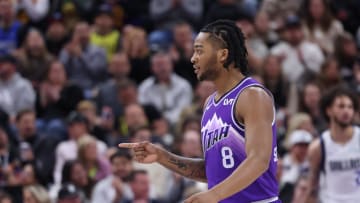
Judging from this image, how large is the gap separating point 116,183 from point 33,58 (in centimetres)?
342

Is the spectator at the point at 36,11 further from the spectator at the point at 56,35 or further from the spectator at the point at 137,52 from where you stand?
the spectator at the point at 137,52

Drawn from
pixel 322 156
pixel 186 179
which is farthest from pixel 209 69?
pixel 186 179

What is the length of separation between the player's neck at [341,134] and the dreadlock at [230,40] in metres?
3.44

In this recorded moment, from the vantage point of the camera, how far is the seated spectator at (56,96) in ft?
42.0

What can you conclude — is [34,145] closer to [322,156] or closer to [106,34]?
[106,34]

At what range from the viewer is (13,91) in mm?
12922

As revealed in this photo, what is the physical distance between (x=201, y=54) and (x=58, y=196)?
15.7ft

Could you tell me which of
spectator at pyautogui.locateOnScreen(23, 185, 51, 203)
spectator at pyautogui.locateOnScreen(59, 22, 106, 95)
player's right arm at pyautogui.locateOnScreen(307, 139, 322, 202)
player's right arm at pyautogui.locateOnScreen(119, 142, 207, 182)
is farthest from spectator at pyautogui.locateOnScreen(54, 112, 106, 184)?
player's right arm at pyautogui.locateOnScreen(119, 142, 207, 182)

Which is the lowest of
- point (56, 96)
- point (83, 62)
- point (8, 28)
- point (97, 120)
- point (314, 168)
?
point (314, 168)

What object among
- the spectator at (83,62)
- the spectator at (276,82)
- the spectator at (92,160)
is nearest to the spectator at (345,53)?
the spectator at (276,82)

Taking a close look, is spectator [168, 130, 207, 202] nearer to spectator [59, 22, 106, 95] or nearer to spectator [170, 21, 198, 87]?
spectator [170, 21, 198, 87]

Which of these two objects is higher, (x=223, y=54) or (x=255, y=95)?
(x=223, y=54)

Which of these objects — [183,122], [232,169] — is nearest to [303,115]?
[183,122]

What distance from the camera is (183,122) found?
12039 mm
